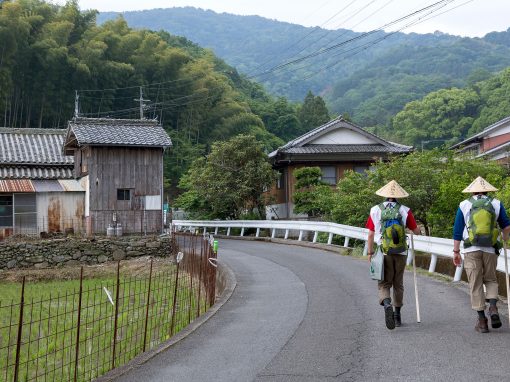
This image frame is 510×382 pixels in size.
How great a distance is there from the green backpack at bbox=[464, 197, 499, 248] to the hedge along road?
106 centimetres

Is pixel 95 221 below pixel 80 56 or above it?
below

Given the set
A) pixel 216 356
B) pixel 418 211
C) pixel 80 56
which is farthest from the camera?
pixel 80 56

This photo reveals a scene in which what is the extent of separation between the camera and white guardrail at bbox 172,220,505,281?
12.8 metres

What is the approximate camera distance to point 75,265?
2361cm

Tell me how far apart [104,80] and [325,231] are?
31.9 m

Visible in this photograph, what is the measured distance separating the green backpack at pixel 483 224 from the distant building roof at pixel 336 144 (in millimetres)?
27214

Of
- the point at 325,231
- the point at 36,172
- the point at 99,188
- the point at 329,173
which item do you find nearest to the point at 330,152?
the point at 329,173

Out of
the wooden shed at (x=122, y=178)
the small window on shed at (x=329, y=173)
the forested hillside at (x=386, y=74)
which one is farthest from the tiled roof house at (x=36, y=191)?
the forested hillside at (x=386, y=74)

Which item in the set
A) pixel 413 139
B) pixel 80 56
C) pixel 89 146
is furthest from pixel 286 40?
pixel 89 146

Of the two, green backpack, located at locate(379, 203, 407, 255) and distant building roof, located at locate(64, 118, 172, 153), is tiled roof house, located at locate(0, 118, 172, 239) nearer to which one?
distant building roof, located at locate(64, 118, 172, 153)

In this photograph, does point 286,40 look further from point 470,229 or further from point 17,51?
point 470,229

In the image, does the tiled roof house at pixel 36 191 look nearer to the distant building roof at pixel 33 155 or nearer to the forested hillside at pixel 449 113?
the distant building roof at pixel 33 155

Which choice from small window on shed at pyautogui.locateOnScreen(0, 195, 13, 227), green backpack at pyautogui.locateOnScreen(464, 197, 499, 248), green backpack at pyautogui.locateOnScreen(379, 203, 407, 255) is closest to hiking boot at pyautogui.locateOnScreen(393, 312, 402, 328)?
green backpack at pyautogui.locateOnScreen(379, 203, 407, 255)

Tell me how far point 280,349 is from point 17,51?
38587 mm
